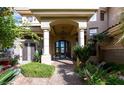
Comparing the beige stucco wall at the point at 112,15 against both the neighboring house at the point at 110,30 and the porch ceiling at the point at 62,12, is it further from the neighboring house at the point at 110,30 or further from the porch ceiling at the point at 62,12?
the porch ceiling at the point at 62,12

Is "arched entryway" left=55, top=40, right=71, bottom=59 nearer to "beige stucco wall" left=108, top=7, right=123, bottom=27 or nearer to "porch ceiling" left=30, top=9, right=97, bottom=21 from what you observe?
"beige stucco wall" left=108, top=7, right=123, bottom=27

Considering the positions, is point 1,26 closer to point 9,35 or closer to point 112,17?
point 9,35

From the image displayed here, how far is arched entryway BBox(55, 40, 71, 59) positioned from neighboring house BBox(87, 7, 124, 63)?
181 inches

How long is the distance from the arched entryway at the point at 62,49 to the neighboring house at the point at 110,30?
4585mm

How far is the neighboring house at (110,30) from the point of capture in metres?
18.2

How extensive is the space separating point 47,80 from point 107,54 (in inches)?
378

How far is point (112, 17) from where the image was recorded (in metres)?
26.3

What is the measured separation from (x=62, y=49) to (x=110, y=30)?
1337 centimetres

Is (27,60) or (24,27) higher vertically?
(24,27)

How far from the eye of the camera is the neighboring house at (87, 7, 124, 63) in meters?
18.2

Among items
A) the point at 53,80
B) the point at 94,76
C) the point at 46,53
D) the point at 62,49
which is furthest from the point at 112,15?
the point at 94,76

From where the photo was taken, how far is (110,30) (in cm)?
1961

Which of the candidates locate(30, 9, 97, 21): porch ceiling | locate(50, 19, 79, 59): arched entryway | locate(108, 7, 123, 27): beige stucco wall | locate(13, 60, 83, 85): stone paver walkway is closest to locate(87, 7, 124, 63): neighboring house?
locate(108, 7, 123, 27): beige stucco wall
